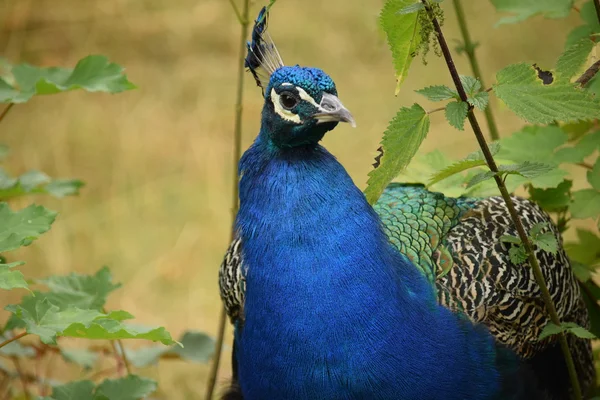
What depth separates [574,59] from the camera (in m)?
1.92

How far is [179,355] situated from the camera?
2.60 m

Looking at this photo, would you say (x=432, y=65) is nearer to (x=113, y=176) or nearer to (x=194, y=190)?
(x=194, y=190)

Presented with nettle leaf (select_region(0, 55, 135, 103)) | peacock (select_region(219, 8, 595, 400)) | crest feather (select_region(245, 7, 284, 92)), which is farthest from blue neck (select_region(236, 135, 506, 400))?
nettle leaf (select_region(0, 55, 135, 103))

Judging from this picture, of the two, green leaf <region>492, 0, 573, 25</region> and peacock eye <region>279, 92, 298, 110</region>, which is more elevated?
green leaf <region>492, 0, 573, 25</region>

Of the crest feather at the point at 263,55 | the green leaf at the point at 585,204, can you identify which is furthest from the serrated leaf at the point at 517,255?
the crest feather at the point at 263,55

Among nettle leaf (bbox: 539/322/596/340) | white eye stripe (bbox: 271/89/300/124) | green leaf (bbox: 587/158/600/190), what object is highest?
white eye stripe (bbox: 271/89/300/124)

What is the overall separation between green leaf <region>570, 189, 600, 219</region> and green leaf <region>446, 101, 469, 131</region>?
754 mm

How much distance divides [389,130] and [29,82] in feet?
3.17

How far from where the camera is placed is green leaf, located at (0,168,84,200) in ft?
7.37

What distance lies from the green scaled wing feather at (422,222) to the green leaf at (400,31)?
19.3 inches

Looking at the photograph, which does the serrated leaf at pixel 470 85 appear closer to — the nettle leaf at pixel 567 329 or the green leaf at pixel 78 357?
the nettle leaf at pixel 567 329

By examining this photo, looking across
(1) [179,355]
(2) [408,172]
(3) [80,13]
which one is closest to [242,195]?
(2) [408,172]

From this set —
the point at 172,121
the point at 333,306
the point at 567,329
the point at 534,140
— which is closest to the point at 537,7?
the point at 534,140

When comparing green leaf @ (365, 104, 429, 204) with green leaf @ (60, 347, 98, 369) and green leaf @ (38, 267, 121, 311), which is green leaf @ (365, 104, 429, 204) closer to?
green leaf @ (38, 267, 121, 311)
